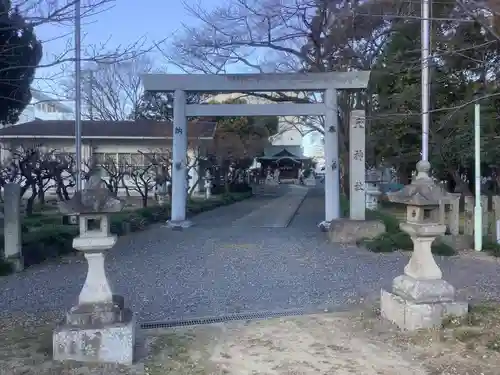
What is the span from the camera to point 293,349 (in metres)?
4.84

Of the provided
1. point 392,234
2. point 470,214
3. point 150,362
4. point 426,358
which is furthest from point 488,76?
point 150,362

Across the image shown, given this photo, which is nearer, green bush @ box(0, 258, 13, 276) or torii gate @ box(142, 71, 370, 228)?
green bush @ box(0, 258, 13, 276)

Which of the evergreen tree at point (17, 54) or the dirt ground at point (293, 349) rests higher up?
the evergreen tree at point (17, 54)

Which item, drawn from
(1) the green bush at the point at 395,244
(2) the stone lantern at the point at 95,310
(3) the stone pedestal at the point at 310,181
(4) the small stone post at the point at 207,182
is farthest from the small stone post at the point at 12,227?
(3) the stone pedestal at the point at 310,181

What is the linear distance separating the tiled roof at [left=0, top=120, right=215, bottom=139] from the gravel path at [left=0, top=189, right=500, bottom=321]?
15.7 metres

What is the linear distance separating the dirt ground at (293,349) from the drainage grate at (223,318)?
9.3 inches

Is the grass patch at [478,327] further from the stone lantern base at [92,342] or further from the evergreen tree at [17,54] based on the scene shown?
the evergreen tree at [17,54]

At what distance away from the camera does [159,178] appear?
20375 mm

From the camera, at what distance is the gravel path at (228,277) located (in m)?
6.82

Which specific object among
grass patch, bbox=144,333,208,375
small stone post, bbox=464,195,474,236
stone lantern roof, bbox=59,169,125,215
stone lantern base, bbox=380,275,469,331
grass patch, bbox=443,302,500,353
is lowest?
grass patch, bbox=144,333,208,375

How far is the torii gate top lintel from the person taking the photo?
1370 centimetres

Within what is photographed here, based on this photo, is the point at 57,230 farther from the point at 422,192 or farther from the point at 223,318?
the point at 422,192

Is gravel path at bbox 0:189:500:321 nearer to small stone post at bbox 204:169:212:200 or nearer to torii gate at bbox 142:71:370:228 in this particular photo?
torii gate at bbox 142:71:370:228

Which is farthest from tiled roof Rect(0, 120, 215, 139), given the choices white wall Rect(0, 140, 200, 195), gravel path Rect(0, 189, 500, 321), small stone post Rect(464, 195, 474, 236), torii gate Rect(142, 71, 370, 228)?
small stone post Rect(464, 195, 474, 236)
